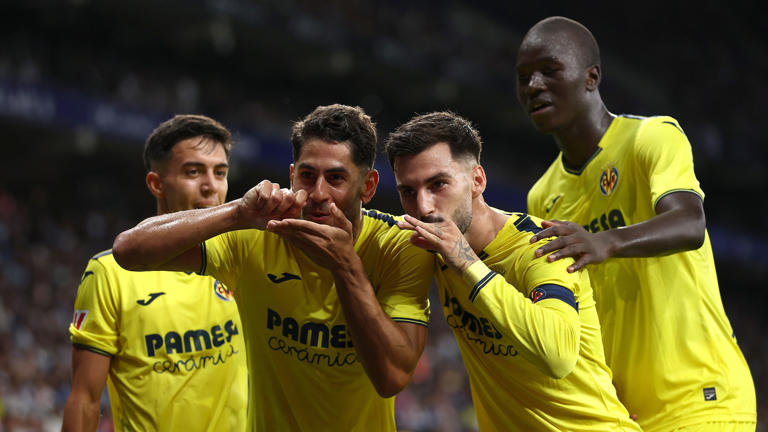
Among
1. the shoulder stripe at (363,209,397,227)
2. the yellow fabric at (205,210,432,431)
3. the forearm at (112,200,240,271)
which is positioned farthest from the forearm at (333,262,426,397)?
the shoulder stripe at (363,209,397,227)

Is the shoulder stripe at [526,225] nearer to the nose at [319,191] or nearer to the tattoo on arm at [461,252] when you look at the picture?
the tattoo on arm at [461,252]

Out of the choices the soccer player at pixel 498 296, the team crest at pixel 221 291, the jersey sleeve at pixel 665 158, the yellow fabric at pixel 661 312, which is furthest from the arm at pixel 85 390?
the jersey sleeve at pixel 665 158

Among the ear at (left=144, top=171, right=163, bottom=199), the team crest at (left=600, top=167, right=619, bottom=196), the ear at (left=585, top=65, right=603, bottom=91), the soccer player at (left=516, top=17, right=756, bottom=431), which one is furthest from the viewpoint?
the ear at (left=144, top=171, right=163, bottom=199)

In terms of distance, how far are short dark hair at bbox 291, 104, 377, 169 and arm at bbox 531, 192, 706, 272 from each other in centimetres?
85

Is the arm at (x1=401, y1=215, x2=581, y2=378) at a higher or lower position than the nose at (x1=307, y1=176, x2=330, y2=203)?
lower

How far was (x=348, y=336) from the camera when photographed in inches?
139

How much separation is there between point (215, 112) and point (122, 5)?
3370 millimetres

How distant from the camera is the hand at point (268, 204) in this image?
3148 millimetres

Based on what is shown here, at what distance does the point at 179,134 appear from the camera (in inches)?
187

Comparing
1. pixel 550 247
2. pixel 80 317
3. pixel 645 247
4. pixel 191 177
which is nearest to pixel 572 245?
pixel 550 247

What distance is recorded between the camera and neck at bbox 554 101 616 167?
4.32m

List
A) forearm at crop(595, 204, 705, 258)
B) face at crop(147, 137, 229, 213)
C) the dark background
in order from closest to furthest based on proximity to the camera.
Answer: forearm at crop(595, 204, 705, 258) < face at crop(147, 137, 229, 213) < the dark background

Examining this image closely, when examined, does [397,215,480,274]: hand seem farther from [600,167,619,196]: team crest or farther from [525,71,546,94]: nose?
[525,71,546,94]: nose

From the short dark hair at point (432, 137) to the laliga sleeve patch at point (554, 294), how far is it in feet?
2.36
